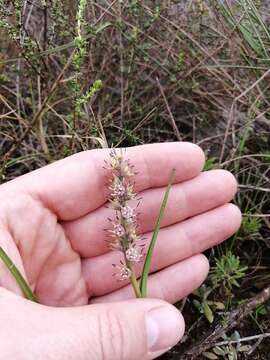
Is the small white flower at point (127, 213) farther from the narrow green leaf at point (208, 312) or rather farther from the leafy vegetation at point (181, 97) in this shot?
the narrow green leaf at point (208, 312)

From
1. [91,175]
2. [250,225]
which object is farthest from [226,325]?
[91,175]

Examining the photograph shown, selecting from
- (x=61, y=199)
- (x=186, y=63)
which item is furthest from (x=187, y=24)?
(x=61, y=199)

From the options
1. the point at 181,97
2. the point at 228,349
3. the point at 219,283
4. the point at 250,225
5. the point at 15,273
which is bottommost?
the point at 228,349

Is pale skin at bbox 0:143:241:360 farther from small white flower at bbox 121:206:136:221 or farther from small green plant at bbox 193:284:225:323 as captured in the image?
small white flower at bbox 121:206:136:221

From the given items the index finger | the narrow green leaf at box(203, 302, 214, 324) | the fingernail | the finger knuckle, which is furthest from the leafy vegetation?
the finger knuckle

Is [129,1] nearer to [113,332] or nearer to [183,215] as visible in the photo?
[183,215]

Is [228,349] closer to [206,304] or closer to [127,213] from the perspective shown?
[206,304]
